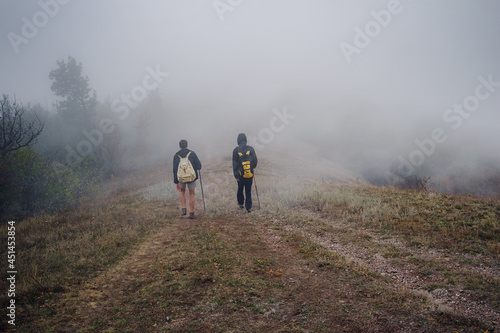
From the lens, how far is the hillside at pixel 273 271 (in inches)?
152

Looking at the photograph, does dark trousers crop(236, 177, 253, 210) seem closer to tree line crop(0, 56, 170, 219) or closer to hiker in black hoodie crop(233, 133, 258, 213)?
hiker in black hoodie crop(233, 133, 258, 213)

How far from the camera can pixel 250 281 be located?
198 inches

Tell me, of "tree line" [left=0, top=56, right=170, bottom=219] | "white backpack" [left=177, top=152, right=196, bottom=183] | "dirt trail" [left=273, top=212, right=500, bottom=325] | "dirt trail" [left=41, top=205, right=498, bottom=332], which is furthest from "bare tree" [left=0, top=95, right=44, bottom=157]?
"dirt trail" [left=273, top=212, right=500, bottom=325]

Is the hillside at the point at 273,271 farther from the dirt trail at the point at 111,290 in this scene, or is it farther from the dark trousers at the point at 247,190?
the dark trousers at the point at 247,190

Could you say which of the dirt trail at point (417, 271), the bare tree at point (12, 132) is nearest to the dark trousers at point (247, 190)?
the dirt trail at point (417, 271)

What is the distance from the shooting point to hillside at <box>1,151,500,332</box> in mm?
3855

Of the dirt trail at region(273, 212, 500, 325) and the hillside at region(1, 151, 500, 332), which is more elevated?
the hillside at region(1, 151, 500, 332)

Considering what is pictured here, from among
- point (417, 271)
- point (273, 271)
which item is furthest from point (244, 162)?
point (417, 271)

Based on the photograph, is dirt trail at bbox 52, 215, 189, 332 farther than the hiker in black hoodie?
No

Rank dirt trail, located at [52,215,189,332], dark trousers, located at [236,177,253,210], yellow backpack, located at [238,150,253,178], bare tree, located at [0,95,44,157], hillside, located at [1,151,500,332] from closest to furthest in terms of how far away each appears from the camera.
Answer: hillside, located at [1,151,500,332]
dirt trail, located at [52,215,189,332]
yellow backpack, located at [238,150,253,178]
dark trousers, located at [236,177,253,210]
bare tree, located at [0,95,44,157]

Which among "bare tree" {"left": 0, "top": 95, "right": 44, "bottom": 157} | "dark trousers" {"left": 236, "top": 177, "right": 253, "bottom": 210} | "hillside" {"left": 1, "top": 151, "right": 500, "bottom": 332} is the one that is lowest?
"hillside" {"left": 1, "top": 151, "right": 500, "bottom": 332}

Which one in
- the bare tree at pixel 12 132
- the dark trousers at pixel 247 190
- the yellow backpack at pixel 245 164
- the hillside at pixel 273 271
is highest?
the bare tree at pixel 12 132

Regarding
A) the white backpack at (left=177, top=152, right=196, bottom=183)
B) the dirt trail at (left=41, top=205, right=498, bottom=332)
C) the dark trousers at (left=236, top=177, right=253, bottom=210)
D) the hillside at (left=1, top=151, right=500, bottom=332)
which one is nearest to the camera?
the dirt trail at (left=41, top=205, right=498, bottom=332)

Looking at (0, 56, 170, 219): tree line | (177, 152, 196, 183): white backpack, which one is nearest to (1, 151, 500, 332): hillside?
(177, 152, 196, 183): white backpack
